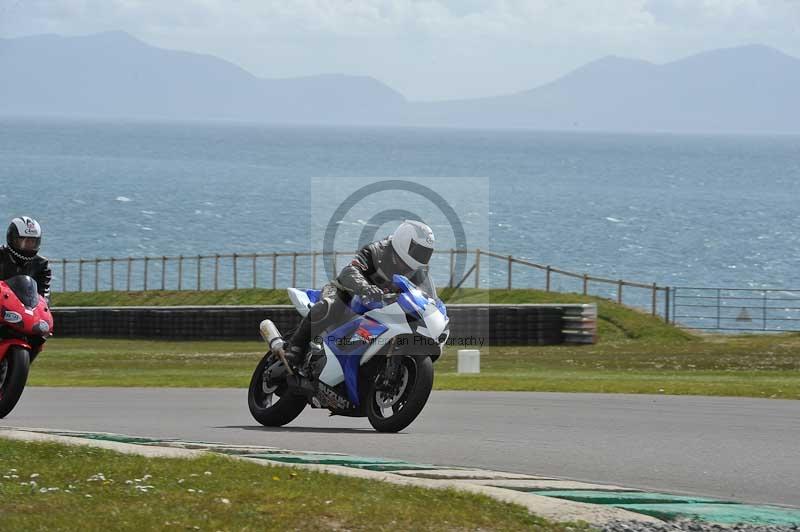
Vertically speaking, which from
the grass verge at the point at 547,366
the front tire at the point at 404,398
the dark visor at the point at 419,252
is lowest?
the grass verge at the point at 547,366

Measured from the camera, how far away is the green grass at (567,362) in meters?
19.4

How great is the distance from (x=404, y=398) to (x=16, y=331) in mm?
3921

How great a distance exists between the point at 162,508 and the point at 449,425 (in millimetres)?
5420

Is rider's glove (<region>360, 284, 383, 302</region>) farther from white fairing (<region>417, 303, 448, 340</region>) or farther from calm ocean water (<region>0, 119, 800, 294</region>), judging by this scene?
calm ocean water (<region>0, 119, 800, 294</region>)

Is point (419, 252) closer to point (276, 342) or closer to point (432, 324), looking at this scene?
point (432, 324)

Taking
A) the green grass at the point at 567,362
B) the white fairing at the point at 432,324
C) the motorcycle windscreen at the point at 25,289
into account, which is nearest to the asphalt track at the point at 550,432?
the white fairing at the point at 432,324

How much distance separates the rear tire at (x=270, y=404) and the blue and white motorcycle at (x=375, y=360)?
0.04 ft

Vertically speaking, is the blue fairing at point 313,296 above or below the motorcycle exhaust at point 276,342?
above

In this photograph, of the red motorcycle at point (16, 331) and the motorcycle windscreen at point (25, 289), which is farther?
the motorcycle windscreen at point (25, 289)

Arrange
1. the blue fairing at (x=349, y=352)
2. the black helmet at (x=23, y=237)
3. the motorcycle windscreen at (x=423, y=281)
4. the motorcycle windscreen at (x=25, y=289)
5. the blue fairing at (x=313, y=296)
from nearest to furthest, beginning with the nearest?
the motorcycle windscreen at (x=423, y=281) → the blue fairing at (x=349, y=352) → the blue fairing at (x=313, y=296) → the motorcycle windscreen at (x=25, y=289) → the black helmet at (x=23, y=237)

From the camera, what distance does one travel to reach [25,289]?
1295 cm

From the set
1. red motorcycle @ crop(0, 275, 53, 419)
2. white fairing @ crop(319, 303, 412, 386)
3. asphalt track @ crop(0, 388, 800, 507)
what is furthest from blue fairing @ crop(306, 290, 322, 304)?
red motorcycle @ crop(0, 275, 53, 419)

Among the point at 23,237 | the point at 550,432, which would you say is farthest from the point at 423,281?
the point at 23,237

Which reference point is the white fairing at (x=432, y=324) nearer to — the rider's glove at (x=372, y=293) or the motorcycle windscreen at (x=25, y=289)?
the rider's glove at (x=372, y=293)
